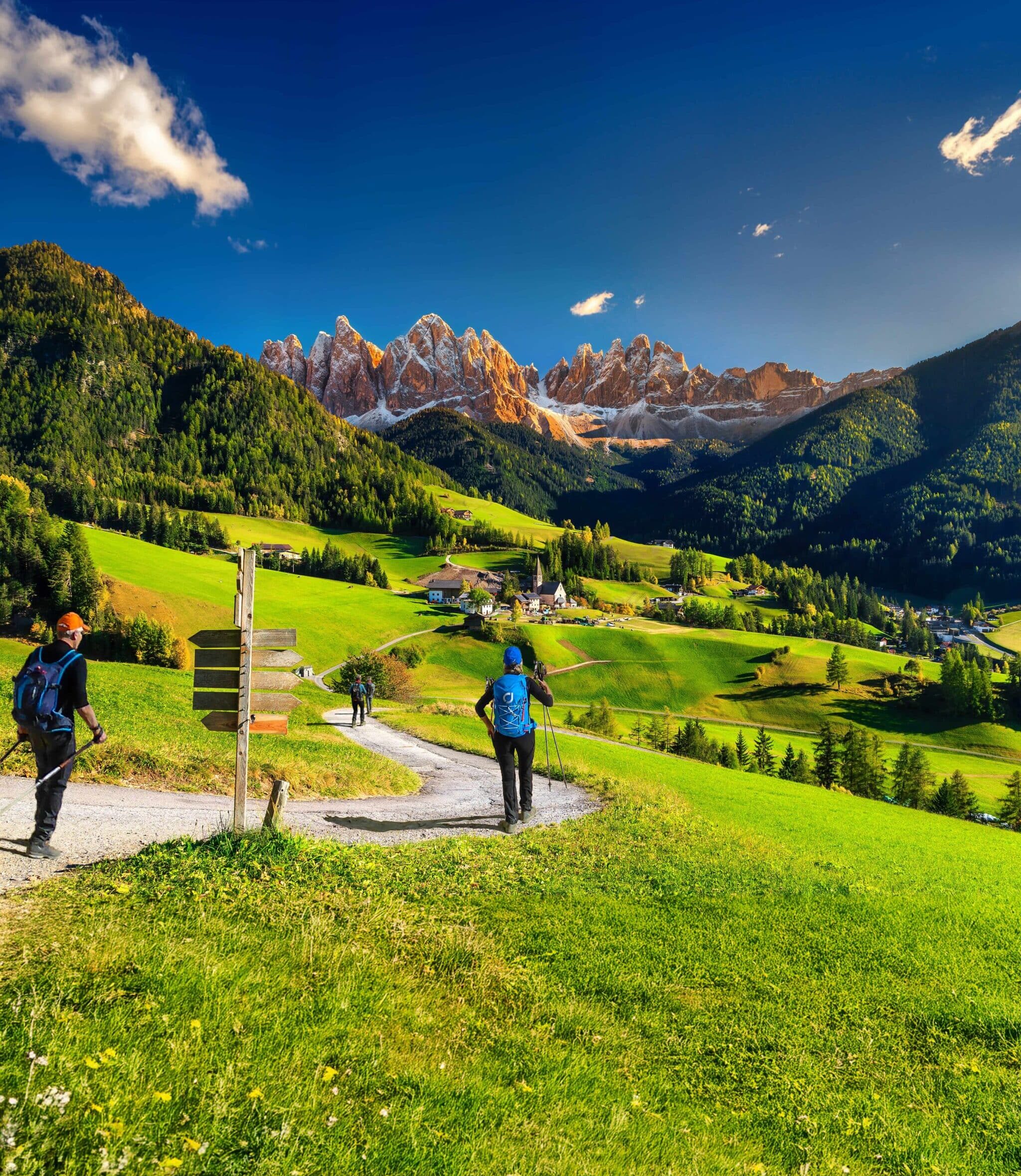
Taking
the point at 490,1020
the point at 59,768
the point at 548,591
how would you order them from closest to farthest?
the point at 490,1020 → the point at 59,768 → the point at 548,591

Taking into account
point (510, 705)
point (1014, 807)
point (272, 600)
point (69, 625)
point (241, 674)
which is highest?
point (69, 625)

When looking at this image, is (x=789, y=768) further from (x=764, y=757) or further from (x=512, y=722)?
(x=512, y=722)

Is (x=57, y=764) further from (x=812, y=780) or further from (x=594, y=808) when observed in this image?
(x=812, y=780)

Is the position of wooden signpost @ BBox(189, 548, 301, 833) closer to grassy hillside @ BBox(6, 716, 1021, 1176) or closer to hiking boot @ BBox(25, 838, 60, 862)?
grassy hillside @ BBox(6, 716, 1021, 1176)

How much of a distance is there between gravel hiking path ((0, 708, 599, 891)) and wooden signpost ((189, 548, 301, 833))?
1.85 m

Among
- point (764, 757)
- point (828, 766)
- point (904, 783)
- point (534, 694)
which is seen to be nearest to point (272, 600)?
point (764, 757)

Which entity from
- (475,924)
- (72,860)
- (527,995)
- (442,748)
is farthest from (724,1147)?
(442,748)

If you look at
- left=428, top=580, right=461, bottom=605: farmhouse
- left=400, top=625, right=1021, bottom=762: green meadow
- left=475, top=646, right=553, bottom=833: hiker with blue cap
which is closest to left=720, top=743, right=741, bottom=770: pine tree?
left=400, top=625, right=1021, bottom=762: green meadow

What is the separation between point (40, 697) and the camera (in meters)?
9.49

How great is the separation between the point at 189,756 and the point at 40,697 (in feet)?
30.7

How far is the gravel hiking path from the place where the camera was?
32.1ft

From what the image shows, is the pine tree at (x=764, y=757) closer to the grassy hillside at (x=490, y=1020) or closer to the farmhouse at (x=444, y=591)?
the grassy hillside at (x=490, y=1020)

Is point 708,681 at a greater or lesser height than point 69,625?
lesser

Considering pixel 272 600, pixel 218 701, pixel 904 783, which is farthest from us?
pixel 272 600
